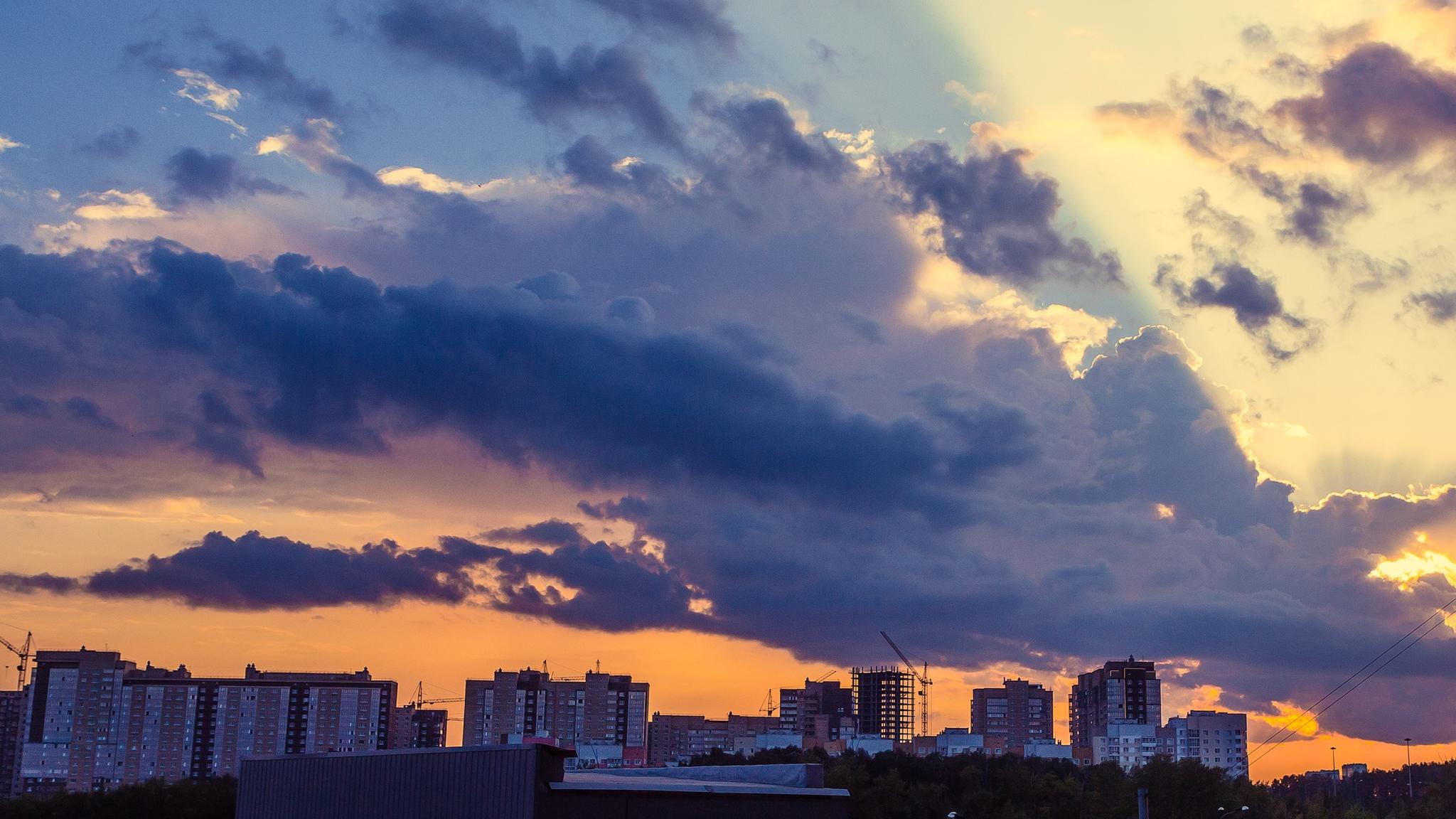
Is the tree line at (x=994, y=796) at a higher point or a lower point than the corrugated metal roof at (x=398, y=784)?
lower

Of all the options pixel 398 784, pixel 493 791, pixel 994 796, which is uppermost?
pixel 493 791

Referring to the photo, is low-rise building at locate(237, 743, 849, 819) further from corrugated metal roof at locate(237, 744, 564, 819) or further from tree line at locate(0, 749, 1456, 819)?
tree line at locate(0, 749, 1456, 819)

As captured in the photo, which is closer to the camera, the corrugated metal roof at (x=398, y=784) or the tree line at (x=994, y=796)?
the corrugated metal roof at (x=398, y=784)

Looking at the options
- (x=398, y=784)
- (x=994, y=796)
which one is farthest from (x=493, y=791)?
(x=994, y=796)

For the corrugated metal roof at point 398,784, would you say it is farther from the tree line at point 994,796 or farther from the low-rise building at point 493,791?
the tree line at point 994,796

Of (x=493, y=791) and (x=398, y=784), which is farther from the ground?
(x=493, y=791)

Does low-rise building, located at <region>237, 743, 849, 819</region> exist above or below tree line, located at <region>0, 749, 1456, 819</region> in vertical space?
above

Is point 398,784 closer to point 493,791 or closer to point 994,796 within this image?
point 493,791

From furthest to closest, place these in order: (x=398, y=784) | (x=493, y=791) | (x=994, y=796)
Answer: (x=994, y=796) < (x=398, y=784) < (x=493, y=791)

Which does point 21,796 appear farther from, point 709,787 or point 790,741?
point 790,741

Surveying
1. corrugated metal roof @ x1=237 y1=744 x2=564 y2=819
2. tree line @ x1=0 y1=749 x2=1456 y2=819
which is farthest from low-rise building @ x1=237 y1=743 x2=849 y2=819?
tree line @ x1=0 y1=749 x2=1456 y2=819

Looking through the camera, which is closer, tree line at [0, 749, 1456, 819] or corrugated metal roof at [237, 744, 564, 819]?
corrugated metal roof at [237, 744, 564, 819]

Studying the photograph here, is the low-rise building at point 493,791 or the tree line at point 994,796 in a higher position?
the low-rise building at point 493,791

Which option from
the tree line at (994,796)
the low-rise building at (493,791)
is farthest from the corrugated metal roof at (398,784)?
the tree line at (994,796)
